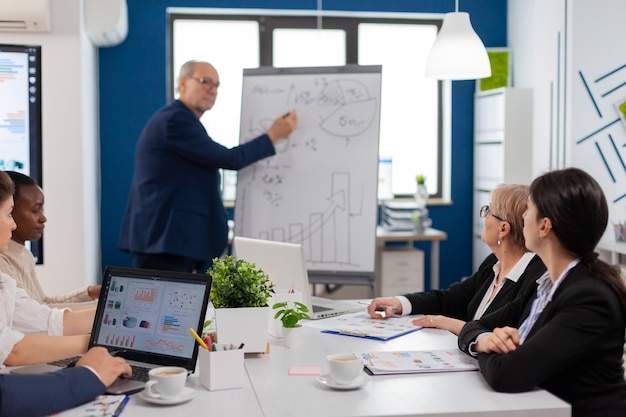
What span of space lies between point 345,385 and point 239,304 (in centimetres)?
43

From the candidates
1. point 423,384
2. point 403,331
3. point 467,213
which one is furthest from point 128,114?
point 423,384

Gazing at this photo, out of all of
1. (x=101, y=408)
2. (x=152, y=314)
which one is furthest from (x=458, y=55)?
(x=101, y=408)

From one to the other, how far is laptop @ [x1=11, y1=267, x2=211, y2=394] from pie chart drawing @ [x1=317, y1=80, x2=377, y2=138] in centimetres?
207

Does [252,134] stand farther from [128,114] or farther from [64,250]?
[128,114]

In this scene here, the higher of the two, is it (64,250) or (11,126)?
(11,126)

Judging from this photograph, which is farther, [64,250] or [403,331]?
[64,250]

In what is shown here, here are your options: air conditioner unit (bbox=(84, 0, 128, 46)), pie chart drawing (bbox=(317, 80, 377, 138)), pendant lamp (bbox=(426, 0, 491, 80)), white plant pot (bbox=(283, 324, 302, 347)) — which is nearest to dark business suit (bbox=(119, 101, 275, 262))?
pie chart drawing (bbox=(317, 80, 377, 138))

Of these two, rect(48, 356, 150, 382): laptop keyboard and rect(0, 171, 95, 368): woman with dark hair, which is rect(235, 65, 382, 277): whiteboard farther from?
rect(48, 356, 150, 382): laptop keyboard

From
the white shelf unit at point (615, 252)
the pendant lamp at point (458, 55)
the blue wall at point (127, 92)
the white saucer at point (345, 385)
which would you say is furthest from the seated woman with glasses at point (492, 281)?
the blue wall at point (127, 92)

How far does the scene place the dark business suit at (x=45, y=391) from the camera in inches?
58.1

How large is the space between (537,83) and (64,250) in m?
3.50

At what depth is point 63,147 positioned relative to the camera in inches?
175

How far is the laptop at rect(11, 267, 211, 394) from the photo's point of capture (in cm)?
183

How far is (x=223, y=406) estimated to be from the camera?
1.61 metres
